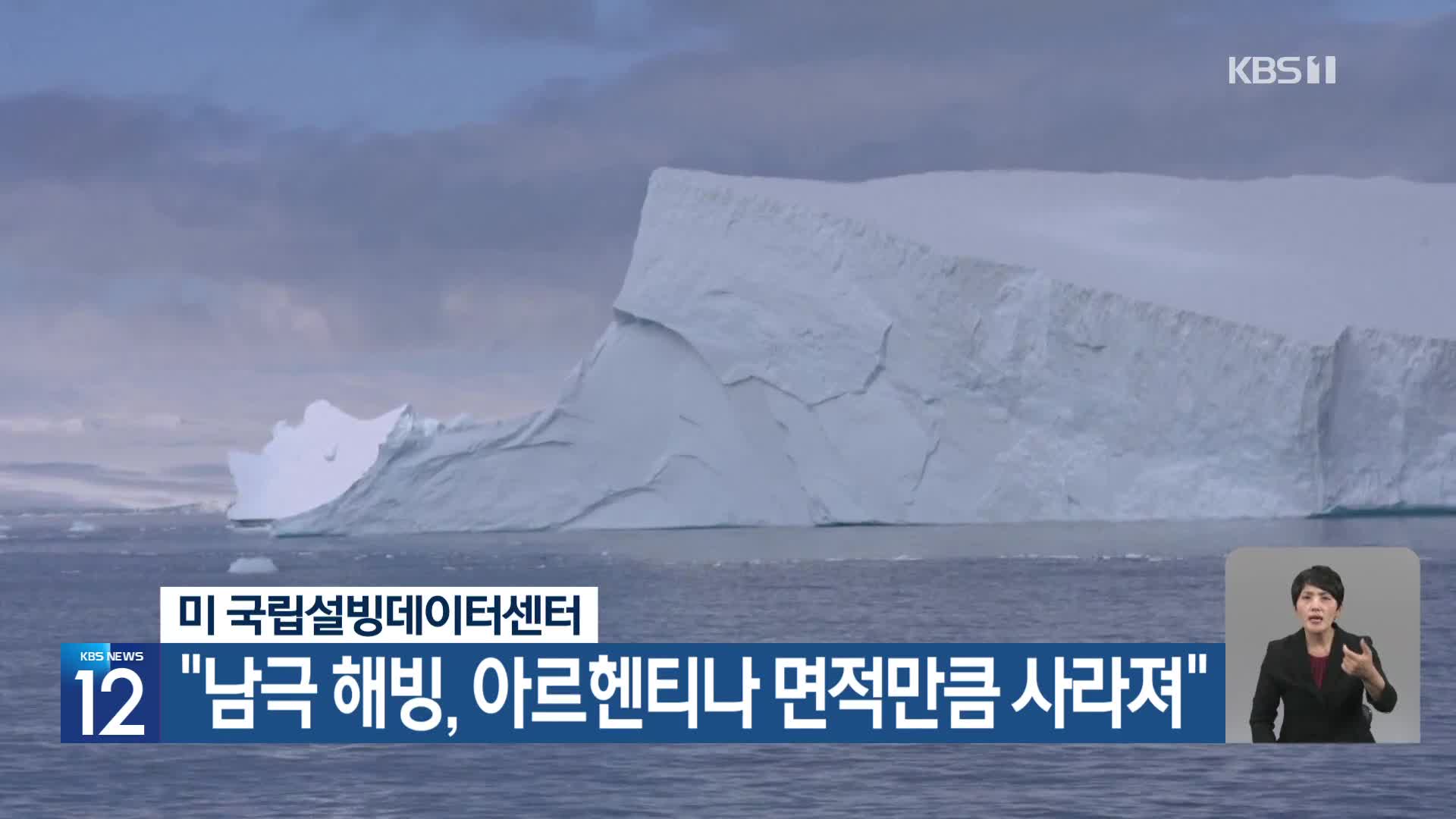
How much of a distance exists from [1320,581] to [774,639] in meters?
8.38

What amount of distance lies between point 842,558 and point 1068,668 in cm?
1437

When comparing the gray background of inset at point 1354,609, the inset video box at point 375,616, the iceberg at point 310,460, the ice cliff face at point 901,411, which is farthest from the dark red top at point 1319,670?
the iceberg at point 310,460

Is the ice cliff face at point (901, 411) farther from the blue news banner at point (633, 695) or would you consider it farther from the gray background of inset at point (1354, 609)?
the gray background of inset at point (1354, 609)

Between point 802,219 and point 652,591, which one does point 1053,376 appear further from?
point 652,591

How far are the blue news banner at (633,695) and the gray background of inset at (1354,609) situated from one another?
4.66 feet

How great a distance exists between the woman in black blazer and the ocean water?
1.95 meters

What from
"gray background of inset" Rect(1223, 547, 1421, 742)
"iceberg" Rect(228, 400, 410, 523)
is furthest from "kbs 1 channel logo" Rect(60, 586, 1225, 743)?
"iceberg" Rect(228, 400, 410, 523)

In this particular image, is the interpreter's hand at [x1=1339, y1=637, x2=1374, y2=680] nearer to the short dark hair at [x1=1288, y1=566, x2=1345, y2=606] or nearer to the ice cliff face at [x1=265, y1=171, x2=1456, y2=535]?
the short dark hair at [x1=1288, y1=566, x2=1345, y2=606]

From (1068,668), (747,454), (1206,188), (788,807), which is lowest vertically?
(788,807)

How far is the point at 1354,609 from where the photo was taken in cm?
525

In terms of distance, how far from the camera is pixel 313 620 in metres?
7.96

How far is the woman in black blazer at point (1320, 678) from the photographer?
16.7 feet

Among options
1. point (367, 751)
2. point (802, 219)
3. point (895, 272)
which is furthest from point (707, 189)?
point (367, 751)

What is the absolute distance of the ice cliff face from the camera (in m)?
24.7
